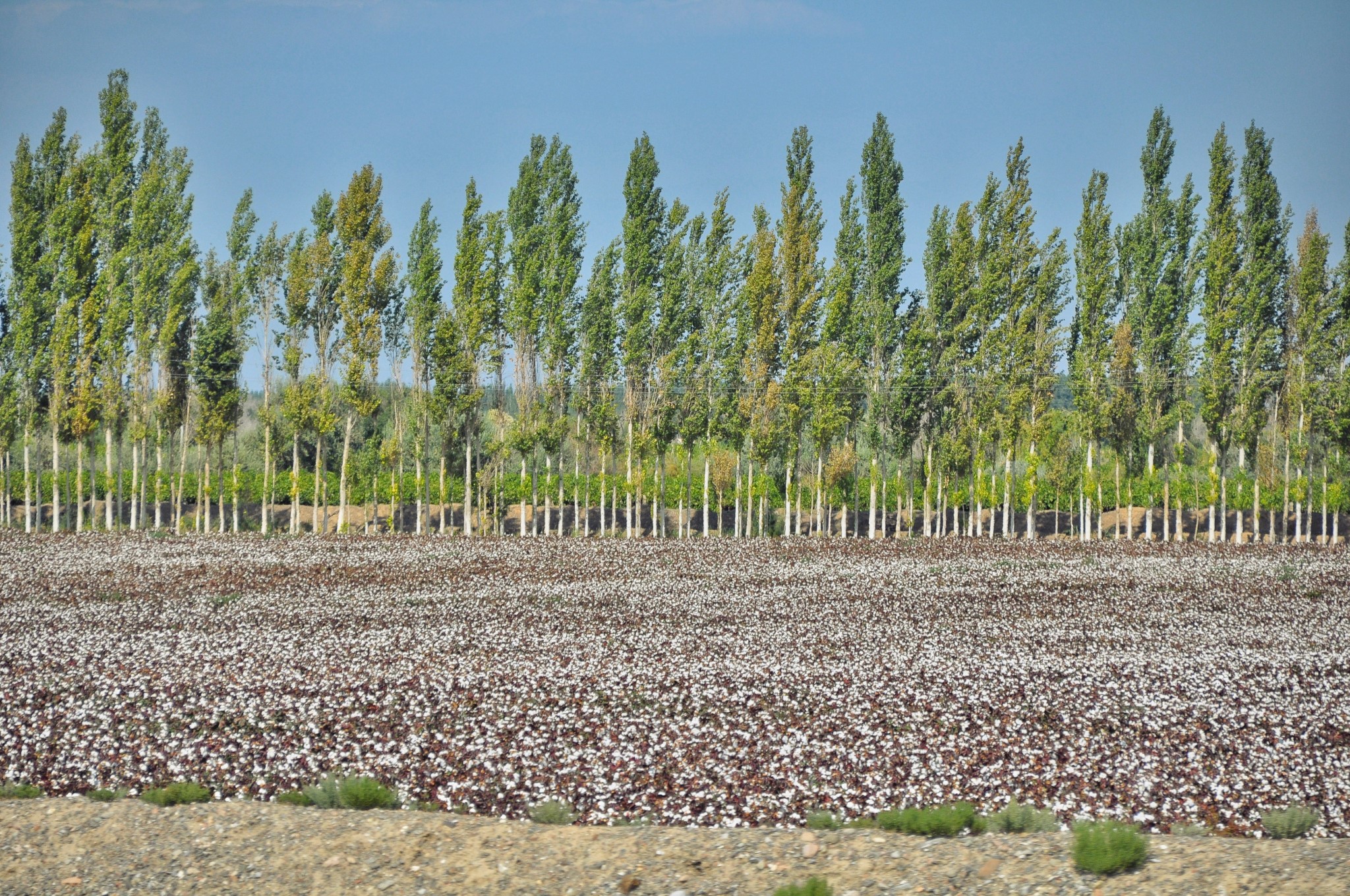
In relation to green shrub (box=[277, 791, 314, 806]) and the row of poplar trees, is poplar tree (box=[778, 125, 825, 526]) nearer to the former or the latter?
the row of poplar trees

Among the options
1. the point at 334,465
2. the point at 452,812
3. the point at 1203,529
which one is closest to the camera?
the point at 452,812

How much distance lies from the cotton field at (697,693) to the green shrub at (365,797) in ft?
1.66

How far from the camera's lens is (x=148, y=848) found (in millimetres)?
7609

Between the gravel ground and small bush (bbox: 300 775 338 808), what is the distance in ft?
2.52

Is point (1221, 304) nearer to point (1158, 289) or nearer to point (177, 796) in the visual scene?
point (1158, 289)

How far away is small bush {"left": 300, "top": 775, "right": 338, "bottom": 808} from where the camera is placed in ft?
29.5

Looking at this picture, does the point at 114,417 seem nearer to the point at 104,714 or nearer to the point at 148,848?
the point at 104,714

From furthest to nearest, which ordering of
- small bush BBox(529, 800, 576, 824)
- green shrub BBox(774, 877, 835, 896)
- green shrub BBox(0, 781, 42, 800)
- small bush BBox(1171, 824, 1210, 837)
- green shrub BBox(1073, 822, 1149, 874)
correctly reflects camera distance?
green shrub BBox(0, 781, 42, 800) → small bush BBox(529, 800, 576, 824) → small bush BBox(1171, 824, 1210, 837) → green shrub BBox(1073, 822, 1149, 874) → green shrub BBox(774, 877, 835, 896)

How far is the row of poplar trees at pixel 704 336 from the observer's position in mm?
43219

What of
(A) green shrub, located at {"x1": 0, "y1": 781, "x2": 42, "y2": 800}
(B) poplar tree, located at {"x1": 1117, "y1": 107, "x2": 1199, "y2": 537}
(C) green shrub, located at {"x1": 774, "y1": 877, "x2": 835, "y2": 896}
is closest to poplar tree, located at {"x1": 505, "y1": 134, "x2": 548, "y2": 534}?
(B) poplar tree, located at {"x1": 1117, "y1": 107, "x2": 1199, "y2": 537}

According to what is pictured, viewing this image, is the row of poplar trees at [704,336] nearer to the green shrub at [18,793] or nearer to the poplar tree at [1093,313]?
the poplar tree at [1093,313]

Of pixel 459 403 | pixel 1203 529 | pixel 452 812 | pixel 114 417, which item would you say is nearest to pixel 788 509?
pixel 459 403

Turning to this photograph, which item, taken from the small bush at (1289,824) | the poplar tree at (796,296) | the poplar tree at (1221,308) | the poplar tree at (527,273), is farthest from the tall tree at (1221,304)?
the small bush at (1289,824)

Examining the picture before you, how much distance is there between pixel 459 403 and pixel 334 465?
1845 centimetres
